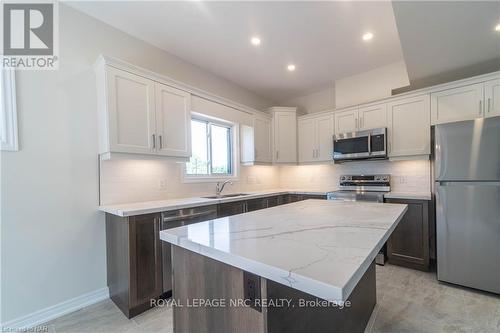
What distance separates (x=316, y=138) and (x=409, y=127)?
1.37 meters

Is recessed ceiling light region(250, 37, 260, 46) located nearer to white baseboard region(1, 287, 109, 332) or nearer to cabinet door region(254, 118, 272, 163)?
cabinet door region(254, 118, 272, 163)

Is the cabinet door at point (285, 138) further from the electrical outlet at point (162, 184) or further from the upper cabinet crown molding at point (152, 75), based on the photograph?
the electrical outlet at point (162, 184)

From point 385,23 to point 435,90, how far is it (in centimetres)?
118

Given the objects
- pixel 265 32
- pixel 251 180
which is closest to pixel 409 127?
pixel 265 32

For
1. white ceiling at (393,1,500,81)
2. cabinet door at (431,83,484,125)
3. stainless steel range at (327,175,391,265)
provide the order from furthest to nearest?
stainless steel range at (327,175,391,265), cabinet door at (431,83,484,125), white ceiling at (393,1,500,81)

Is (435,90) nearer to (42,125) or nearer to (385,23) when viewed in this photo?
(385,23)

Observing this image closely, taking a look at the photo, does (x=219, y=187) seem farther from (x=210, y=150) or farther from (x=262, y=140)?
(x=262, y=140)

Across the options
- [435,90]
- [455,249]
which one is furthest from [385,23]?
[455,249]

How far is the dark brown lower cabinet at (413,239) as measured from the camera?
106 inches

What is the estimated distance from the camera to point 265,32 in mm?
2496

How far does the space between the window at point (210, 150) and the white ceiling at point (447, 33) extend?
2.53 metres

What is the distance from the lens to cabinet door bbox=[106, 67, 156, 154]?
2.11 meters

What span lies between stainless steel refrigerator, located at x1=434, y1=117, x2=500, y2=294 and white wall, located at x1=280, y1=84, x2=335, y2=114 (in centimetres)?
204

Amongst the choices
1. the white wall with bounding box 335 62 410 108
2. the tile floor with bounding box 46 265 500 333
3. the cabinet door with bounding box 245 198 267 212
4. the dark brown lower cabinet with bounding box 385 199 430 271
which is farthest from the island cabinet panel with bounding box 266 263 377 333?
the white wall with bounding box 335 62 410 108
